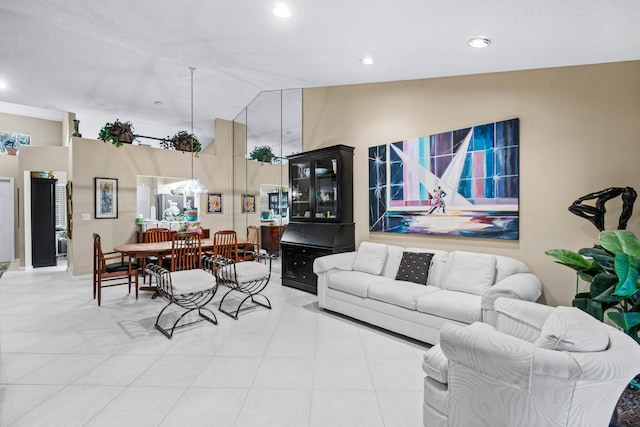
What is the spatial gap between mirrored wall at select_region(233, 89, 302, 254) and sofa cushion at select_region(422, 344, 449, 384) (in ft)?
14.9

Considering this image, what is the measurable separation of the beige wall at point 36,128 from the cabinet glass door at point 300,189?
6947 mm

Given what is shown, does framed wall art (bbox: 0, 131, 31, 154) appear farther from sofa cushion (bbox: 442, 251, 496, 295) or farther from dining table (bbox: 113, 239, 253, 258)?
sofa cushion (bbox: 442, 251, 496, 295)

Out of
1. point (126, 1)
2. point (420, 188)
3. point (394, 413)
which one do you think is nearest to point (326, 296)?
point (420, 188)

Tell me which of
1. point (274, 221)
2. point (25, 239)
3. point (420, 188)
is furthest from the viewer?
point (274, 221)

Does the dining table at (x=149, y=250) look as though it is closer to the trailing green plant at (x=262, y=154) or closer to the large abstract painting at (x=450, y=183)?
the trailing green plant at (x=262, y=154)

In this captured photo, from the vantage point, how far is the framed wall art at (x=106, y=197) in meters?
6.33

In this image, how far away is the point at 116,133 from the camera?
5906 millimetres

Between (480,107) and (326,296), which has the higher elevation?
(480,107)

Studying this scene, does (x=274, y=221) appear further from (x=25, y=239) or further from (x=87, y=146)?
(x=25, y=239)

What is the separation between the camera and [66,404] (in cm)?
220

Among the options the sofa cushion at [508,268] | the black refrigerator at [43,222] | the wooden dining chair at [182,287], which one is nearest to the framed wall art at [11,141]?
the black refrigerator at [43,222]

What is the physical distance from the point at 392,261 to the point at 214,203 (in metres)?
5.10

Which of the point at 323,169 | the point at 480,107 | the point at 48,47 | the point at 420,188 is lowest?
the point at 420,188

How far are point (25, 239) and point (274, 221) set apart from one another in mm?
5542
